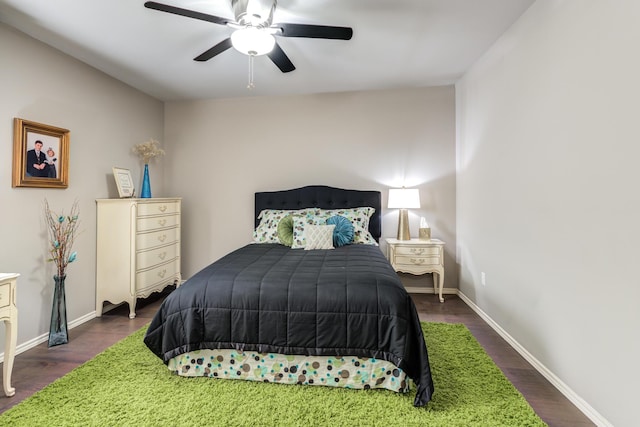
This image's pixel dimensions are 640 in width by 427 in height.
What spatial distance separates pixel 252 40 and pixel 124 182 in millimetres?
2311

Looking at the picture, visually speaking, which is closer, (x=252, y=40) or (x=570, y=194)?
(x=570, y=194)

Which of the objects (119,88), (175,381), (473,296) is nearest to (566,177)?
(473,296)

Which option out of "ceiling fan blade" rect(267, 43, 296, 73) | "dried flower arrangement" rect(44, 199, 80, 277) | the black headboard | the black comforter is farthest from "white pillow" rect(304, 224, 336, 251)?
"dried flower arrangement" rect(44, 199, 80, 277)

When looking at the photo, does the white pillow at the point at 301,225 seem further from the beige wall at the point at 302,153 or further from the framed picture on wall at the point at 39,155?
the framed picture on wall at the point at 39,155

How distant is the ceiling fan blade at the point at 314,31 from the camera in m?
1.92

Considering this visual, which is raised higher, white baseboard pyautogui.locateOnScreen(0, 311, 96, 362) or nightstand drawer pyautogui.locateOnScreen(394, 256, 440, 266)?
nightstand drawer pyautogui.locateOnScreen(394, 256, 440, 266)

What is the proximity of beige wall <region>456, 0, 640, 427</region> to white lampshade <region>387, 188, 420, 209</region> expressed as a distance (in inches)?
31.8

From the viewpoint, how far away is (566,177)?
1.82m

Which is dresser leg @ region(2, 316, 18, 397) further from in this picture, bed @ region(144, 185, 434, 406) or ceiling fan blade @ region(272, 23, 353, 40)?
ceiling fan blade @ region(272, 23, 353, 40)

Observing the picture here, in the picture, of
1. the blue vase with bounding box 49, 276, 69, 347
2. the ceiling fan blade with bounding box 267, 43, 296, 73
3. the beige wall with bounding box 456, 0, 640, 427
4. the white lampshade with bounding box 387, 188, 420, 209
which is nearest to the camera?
the beige wall with bounding box 456, 0, 640, 427

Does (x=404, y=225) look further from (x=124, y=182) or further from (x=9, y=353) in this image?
(x=9, y=353)

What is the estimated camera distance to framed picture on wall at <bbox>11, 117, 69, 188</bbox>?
234 centimetres

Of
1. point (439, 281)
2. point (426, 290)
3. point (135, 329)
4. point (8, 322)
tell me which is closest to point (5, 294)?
point (8, 322)

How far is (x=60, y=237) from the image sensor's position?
262cm
